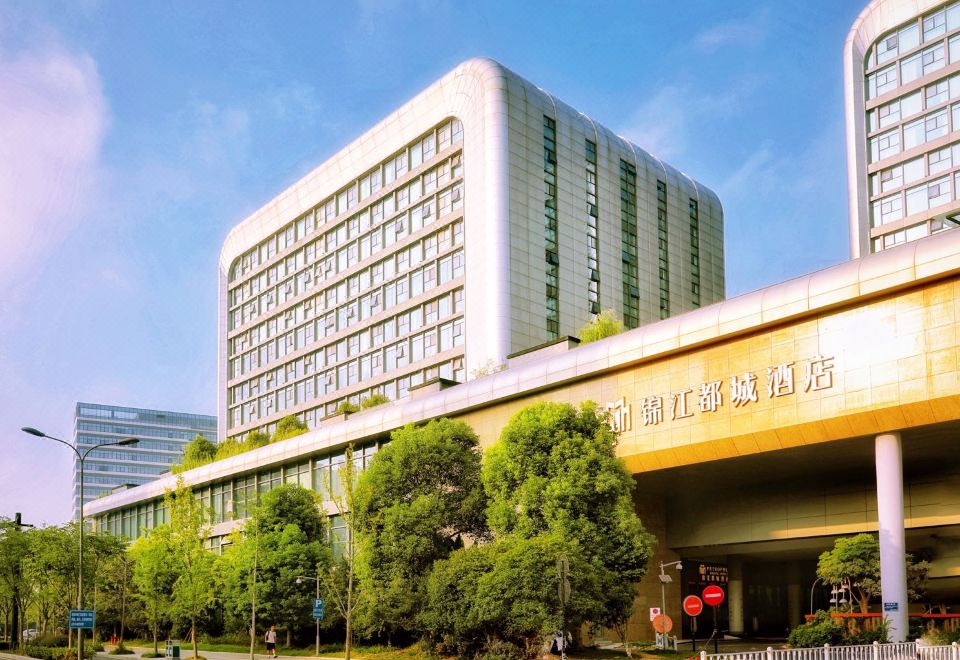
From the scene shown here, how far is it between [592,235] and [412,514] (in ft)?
146

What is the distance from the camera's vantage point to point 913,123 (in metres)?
73.5

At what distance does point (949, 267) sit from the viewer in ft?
107

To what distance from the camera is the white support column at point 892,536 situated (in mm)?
34344

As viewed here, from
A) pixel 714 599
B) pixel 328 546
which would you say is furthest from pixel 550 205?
pixel 714 599

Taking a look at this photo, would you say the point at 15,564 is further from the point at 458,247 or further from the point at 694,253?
the point at 694,253

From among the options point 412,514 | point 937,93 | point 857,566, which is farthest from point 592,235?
point 857,566

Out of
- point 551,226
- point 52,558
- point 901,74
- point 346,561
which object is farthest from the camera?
point 551,226

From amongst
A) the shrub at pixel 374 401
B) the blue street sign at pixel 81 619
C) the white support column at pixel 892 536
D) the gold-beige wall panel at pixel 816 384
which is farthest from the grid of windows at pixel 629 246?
the blue street sign at pixel 81 619

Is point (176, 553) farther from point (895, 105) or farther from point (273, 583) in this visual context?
point (895, 105)

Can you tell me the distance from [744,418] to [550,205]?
4297 centimetres

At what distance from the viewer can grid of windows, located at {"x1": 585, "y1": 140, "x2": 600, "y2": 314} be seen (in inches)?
3236

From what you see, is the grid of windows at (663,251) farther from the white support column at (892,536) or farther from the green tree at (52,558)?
the white support column at (892,536)

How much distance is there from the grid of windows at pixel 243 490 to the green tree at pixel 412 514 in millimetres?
4851

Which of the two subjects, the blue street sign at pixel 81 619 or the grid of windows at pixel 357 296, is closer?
the blue street sign at pixel 81 619
